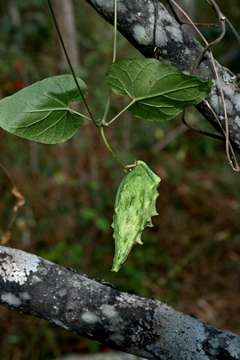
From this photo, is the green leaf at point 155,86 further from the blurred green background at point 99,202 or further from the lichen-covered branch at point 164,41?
the blurred green background at point 99,202

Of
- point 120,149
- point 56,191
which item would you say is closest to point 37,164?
point 56,191

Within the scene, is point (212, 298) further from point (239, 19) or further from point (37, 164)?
point (239, 19)

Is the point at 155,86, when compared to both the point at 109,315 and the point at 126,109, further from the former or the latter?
the point at 109,315

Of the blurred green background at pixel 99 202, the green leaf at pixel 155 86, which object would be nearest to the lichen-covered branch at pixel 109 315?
the green leaf at pixel 155 86

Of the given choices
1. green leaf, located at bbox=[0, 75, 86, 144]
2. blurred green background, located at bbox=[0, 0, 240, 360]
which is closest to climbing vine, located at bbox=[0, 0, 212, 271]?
green leaf, located at bbox=[0, 75, 86, 144]

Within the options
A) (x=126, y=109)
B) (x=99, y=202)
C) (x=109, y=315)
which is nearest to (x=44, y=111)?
(x=126, y=109)

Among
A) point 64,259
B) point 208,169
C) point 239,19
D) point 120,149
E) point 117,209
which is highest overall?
point 239,19

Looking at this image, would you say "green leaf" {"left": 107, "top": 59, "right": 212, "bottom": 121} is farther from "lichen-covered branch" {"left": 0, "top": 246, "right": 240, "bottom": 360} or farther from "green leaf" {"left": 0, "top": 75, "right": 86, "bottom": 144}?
"lichen-covered branch" {"left": 0, "top": 246, "right": 240, "bottom": 360}
